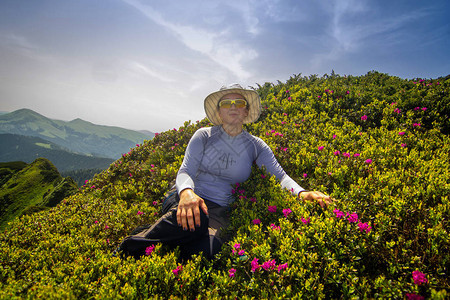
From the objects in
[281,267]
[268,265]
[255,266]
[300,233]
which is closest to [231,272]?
[255,266]

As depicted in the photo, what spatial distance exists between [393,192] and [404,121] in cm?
413

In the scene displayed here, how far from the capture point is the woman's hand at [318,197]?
2.73 m

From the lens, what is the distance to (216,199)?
11.1 ft

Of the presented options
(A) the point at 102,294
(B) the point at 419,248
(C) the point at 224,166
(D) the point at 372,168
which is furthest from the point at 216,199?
(D) the point at 372,168

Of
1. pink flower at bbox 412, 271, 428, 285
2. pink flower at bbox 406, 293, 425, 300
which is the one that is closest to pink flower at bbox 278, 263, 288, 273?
pink flower at bbox 406, 293, 425, 300

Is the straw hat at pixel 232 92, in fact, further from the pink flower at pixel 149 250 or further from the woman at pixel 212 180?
the pink flower at pixel 149 250

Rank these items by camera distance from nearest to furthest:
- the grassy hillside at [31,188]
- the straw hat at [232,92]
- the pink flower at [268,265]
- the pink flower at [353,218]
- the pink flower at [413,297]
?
1. the pink flower at [413,297]
2. the pink flower at [268,265]
3. the pink flower at [353,218]
4. the straw hat at [232,92]
5. the grassy hillside at [31,188]

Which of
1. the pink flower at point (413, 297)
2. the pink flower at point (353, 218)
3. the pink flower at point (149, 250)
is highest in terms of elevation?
the pink flower at point (353, 218)

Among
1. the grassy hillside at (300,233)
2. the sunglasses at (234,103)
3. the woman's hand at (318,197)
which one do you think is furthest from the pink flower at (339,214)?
the sunglasses at (234,103)

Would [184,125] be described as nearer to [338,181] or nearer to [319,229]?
[338,181]

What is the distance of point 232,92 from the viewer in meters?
3.86

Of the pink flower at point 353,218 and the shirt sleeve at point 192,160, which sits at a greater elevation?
the shirt sleeve at point 192,160

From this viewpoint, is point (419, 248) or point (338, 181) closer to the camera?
point (419, 248)

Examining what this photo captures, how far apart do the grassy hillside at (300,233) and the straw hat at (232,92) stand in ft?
4.33
